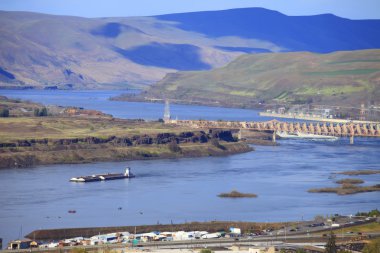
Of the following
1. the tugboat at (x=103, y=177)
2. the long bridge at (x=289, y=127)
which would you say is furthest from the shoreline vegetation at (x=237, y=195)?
the long bridge at (x=289, y=127)

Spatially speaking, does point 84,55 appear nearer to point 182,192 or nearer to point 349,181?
point 349,181

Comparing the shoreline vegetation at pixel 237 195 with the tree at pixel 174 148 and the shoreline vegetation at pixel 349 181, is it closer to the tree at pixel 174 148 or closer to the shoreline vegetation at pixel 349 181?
the shoreline vegetation at pixel 349 181

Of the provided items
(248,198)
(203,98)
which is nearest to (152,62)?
(203,98)

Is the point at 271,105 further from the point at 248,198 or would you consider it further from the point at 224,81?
the point at 248,198

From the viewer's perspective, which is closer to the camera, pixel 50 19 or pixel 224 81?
pixel 224 81

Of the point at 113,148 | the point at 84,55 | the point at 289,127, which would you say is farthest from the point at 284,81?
the point at 84,55

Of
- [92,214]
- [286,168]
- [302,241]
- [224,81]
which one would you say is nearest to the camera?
A: [302,241]
